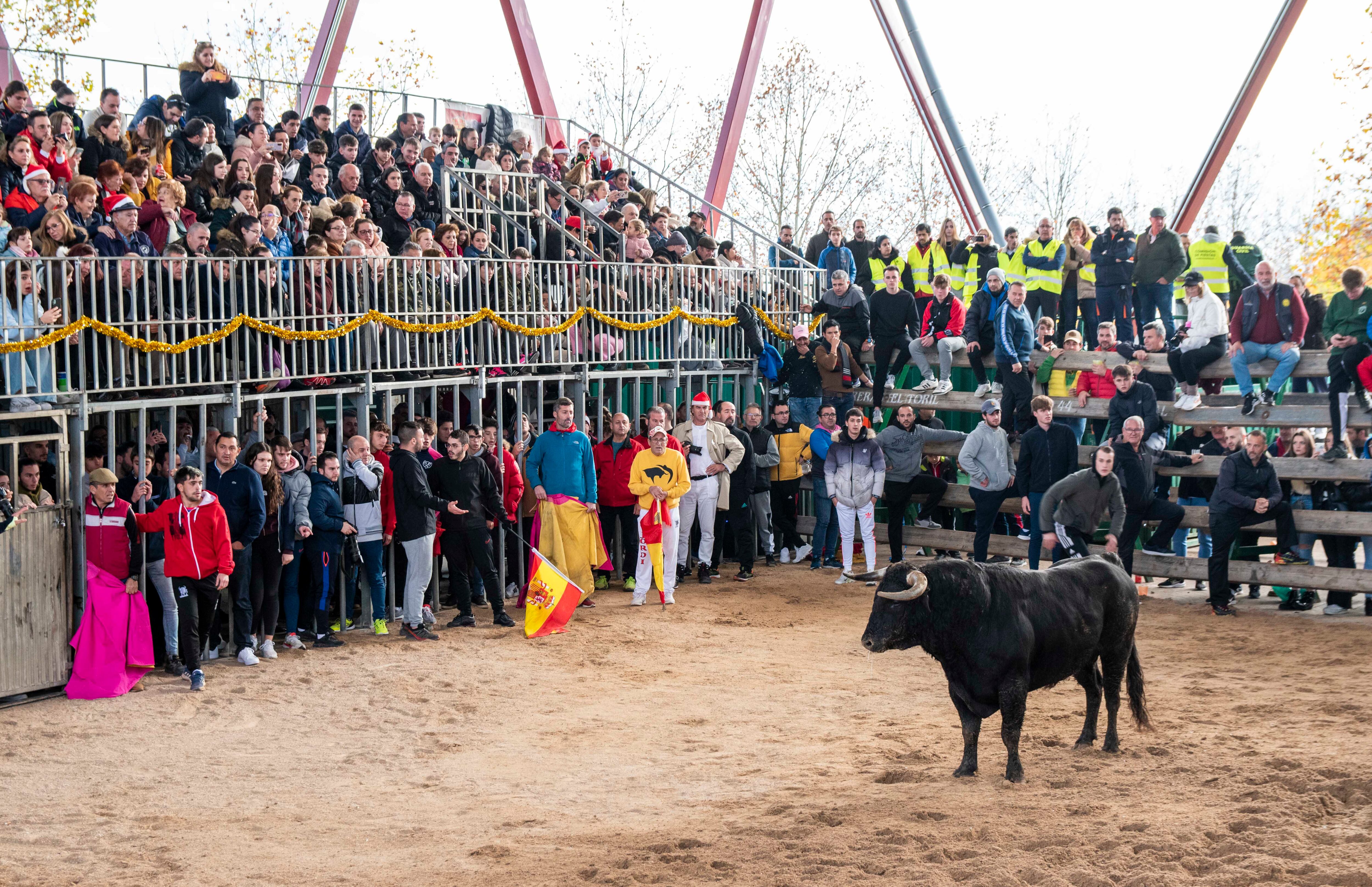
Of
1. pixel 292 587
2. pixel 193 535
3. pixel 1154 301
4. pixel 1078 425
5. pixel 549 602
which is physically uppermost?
pixel 1154 301

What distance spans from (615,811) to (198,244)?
7.09 m

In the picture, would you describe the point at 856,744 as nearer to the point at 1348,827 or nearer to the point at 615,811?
the point at 615,811

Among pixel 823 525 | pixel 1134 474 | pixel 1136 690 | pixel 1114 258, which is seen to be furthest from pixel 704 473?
pixel 1136 690

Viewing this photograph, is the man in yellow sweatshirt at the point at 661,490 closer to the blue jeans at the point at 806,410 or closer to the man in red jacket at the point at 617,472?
the man in red jacket at the point at 617,472

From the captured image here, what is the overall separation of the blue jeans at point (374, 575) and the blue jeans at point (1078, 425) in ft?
27.0

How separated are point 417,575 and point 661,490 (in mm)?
2958

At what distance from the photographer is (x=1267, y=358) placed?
15086 mm

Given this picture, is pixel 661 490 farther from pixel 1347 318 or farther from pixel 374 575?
pixel 1347 318

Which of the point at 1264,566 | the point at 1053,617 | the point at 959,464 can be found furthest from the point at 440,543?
the point at 1264,566

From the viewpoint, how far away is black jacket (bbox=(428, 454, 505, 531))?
46.1 feet

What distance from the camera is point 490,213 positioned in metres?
17.6

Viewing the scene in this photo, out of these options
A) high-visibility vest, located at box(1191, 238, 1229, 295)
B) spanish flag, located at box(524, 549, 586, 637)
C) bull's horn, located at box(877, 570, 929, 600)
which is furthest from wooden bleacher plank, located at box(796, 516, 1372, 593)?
bull's horn, located at box(877, 570, 929, 600)

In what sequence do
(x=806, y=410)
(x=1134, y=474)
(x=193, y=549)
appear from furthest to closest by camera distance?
1. (x=806, y=410)
2. (x=1134, y=474)
3. (x=193, y=549)

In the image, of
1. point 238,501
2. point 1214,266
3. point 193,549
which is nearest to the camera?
point 193,549
